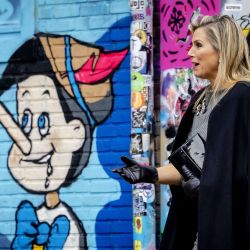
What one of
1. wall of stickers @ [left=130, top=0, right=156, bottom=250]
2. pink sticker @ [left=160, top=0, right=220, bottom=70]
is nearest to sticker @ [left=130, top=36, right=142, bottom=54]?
wall of stickers @ [left=130, top=0, right=156, bottom=250]

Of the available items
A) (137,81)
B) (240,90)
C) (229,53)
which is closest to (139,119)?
(137,81)

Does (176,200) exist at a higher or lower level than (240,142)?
lower

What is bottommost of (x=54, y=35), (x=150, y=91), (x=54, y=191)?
(x=54, y=191)

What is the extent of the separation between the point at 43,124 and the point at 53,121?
0.10 metres

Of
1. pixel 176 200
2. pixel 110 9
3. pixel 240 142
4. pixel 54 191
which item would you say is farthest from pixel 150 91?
pixel 240 142

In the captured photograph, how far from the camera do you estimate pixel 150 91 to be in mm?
5164

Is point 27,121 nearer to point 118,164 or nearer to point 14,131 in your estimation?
point 14,131

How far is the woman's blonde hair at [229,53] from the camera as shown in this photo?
3.22 meters

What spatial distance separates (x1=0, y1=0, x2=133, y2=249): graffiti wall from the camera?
5.60 m

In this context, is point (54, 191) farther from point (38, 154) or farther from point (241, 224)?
point (241, 224)

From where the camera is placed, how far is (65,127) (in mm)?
5723

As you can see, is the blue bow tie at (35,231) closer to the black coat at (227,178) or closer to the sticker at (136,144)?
the sticker at (136,144)

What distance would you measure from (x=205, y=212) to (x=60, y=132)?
286cm

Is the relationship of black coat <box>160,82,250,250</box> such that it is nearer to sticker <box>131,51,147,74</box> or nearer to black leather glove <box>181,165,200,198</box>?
black leather glove <box>181,165,200,198</box>
